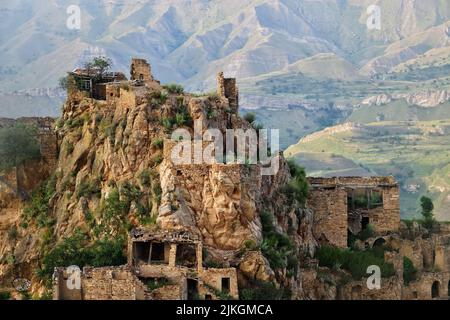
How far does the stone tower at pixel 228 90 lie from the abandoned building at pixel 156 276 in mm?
14528

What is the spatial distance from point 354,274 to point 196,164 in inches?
542

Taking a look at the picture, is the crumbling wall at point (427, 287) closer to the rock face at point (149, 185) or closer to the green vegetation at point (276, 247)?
the rock face at point (149, 185)

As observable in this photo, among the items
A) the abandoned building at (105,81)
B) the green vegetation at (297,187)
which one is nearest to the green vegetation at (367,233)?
the green vegetation at (297,187)

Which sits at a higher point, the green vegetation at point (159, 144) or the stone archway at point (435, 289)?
the green vegetation at point (159, 144)

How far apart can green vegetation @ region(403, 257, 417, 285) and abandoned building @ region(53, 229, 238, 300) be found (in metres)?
21.2

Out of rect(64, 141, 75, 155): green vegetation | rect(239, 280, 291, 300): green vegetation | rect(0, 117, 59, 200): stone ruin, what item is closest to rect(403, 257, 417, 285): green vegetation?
rect(239, 280, 291, 300): green vegetation

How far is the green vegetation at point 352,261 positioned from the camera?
7431 cm

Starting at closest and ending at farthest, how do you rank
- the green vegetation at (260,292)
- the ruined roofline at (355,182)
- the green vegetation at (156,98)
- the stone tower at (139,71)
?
the green vegetation at (260,292)
the green vegetation at (156,98)
the stone tower at (139,71)
the ruined roofline at (355,182)

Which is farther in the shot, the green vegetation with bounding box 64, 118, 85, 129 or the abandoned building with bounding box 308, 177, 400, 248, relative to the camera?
the abandoned building with bounding box 308, 177, 400, 248

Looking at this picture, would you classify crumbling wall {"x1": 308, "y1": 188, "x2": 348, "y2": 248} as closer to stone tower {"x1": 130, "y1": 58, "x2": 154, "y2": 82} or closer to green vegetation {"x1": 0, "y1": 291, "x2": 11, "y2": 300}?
stone tower {"x1": 130, "y1": 58, "x2": 154, "y2": 82}

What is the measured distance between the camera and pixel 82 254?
2554 inches

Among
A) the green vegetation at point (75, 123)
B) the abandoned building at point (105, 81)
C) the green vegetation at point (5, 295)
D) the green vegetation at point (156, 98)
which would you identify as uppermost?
the abandoned building at point (105, 81)

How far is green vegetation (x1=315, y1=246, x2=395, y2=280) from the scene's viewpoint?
74312 mm

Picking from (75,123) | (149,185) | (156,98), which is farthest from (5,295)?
(156,98)
